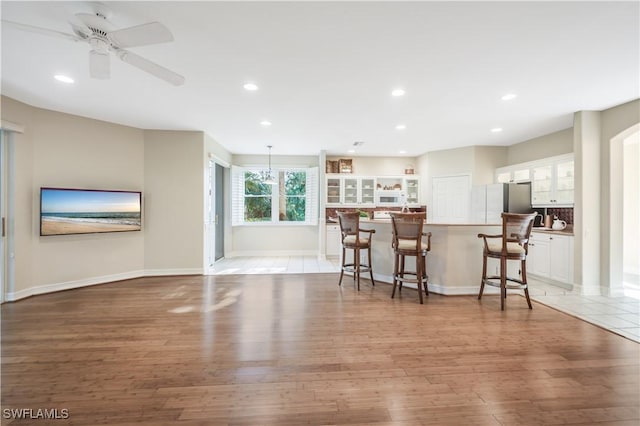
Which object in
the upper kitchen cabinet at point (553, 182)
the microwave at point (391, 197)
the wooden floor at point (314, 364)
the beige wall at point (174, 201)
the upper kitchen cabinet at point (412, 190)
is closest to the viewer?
the wooden floor at point (314, 364)

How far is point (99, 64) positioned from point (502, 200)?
620 cm

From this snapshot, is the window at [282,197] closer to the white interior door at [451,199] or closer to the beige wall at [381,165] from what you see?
the beige wall at [381,165]

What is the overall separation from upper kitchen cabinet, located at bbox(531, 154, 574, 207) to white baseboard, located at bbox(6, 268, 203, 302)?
6.53 m

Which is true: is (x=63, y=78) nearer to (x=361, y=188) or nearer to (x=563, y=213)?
(x=361, y=188)

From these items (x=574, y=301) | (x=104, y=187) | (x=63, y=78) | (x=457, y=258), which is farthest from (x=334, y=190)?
(x=63, y=78)

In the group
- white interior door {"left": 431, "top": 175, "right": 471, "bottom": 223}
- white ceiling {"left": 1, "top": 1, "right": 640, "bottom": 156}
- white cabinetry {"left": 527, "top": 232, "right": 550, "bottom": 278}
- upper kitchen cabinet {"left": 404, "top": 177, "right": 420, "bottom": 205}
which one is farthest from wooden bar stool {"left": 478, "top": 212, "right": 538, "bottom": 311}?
upper kitchen cabinet {"left": 404, "top": 177, "right": 420, "bottom": 205}

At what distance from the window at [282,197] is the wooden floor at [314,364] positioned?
3844 millimetres

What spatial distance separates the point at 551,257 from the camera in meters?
4.50

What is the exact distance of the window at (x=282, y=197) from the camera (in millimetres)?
7160

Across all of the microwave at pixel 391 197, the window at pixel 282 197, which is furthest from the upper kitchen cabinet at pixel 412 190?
the window at pixel 282 197

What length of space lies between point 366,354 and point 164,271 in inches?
167

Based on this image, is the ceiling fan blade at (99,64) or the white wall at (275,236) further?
the white wall at (275,236)

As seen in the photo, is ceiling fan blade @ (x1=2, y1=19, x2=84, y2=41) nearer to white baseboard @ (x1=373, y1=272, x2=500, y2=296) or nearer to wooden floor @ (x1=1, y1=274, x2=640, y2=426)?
wooden floor @ (x1=1, y1=274, x2=640, y2=426)

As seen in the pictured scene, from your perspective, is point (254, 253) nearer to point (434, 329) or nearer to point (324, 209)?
point (324, 209)
